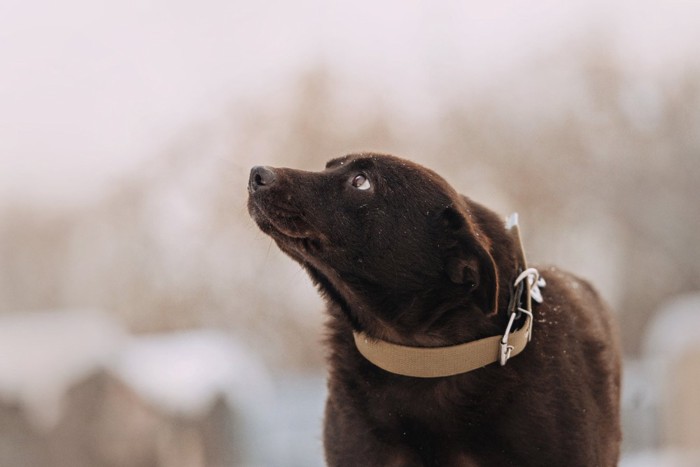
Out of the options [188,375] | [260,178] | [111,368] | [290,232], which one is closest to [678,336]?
[188,375]

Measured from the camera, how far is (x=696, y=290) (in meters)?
16.2

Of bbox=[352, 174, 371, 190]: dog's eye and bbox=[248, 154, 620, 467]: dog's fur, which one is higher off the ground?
bbox=[352, 174, 371, 190]: dog's eye

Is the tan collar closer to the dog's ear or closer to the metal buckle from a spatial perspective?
the metal buckle

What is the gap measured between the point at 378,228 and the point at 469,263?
34 centimetres

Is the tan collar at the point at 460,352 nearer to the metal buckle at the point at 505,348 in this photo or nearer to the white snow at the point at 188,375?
the metal buckle at the point at 505,348

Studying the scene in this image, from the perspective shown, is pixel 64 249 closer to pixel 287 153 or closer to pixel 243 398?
pixel 287 153

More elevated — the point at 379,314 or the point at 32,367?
the point at 379,314

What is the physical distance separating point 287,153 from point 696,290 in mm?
7289

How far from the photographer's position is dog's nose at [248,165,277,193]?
332 centimetres

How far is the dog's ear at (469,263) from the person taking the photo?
325cm

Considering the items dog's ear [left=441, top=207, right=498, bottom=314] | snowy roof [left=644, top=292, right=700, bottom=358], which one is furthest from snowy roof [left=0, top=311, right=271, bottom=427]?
dog's ear [left=441, top=207, right=498, bottom=314]

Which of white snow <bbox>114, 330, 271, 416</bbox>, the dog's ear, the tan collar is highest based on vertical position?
the dog's ear

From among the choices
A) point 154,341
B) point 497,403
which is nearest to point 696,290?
point 154,341

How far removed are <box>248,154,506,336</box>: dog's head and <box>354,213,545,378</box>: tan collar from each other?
12 centimetres
